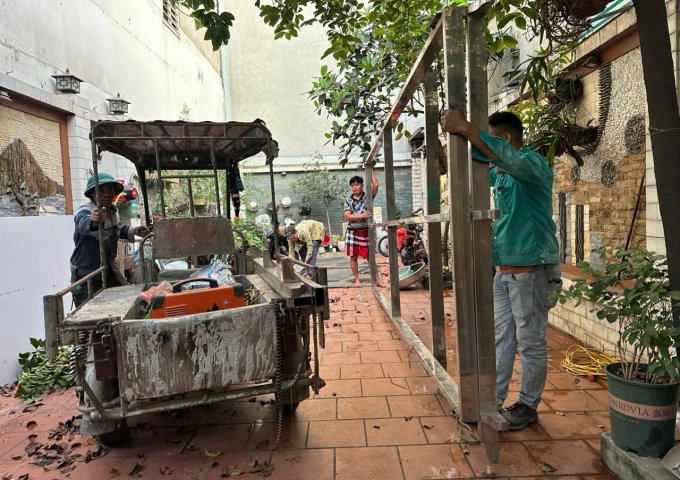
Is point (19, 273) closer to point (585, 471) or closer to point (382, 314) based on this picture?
point (382, 314)

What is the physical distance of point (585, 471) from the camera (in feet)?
8.18

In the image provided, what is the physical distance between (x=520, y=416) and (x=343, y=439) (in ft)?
3.96

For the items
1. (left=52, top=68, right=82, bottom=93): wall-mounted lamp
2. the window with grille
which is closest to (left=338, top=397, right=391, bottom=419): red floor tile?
(left=52, top=68, right=82, bottom=93): wall-mounted lamp

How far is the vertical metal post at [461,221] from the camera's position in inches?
102

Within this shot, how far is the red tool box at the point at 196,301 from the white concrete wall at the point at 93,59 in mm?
3661

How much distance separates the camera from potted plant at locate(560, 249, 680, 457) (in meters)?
2.10

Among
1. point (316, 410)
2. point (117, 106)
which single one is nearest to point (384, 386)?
point (316, 410)

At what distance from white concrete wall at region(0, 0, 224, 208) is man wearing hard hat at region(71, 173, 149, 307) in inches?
66.7

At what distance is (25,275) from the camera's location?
4957 mm

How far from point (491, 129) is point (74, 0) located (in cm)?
707

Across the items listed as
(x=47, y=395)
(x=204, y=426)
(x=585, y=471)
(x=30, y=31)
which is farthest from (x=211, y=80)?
(x=585, y=471)

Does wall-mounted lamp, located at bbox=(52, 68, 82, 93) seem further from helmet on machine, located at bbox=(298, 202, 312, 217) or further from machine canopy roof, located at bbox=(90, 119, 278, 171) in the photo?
helmet on machine, located at bbox=(298, 202, 312, 217)

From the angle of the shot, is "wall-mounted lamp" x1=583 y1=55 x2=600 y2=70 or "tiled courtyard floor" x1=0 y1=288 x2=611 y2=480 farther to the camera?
"wall-mounted lamp" x1=583 y1=55 x2=600 y2=70

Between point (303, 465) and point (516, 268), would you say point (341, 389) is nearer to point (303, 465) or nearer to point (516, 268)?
point (303, 465)
